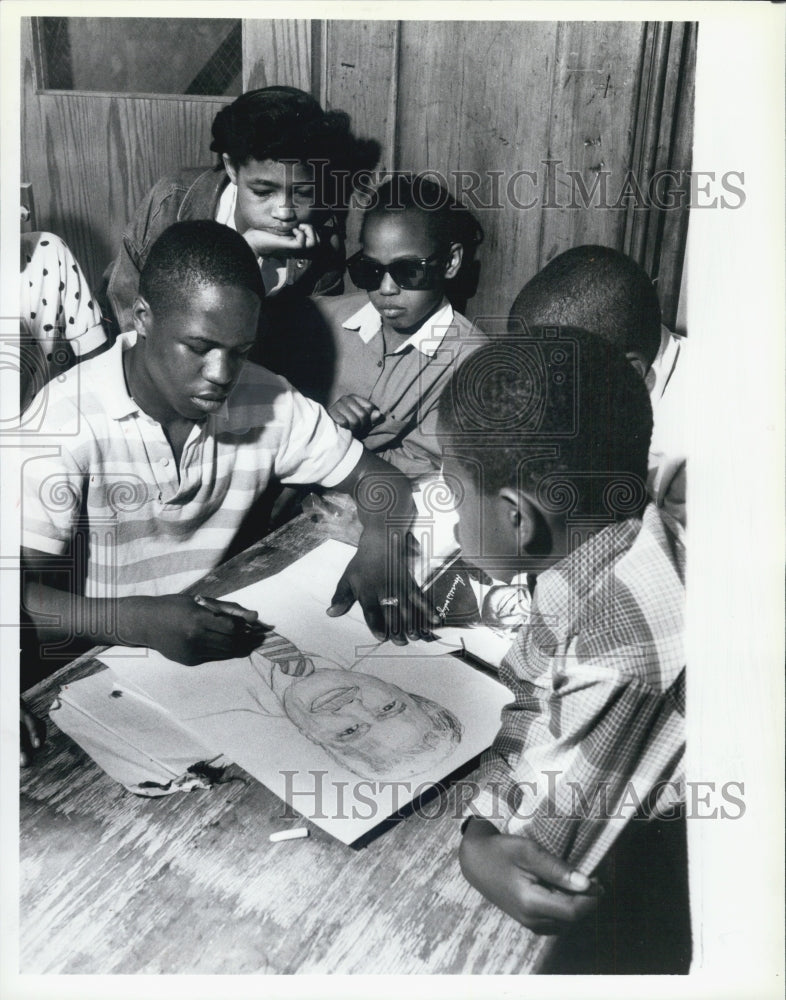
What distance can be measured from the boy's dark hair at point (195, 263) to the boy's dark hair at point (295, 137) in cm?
12

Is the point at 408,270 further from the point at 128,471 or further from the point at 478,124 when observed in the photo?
the point at 128,471

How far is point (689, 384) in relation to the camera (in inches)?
50.4

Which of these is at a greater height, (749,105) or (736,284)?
(749,105)

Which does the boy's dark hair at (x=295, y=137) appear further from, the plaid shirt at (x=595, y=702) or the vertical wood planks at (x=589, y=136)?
the plaid shirt at (x=595, y=702)

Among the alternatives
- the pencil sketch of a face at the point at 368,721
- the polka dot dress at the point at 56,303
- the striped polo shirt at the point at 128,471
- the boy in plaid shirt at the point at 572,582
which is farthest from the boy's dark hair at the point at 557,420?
the polka dot dress at the point at 56,303

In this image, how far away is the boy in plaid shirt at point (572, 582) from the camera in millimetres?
1223

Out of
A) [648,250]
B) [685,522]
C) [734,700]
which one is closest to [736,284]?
[648,250]

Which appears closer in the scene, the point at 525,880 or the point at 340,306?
the point at 525,880

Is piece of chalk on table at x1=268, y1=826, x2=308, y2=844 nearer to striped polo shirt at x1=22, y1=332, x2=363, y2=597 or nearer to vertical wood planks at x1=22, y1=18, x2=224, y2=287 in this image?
striped polo shirt at x1=22, y1=332, x2=363, y2=597

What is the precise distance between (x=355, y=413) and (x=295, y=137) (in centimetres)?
42

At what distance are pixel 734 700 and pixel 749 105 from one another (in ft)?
2.95

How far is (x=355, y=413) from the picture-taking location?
1.29m

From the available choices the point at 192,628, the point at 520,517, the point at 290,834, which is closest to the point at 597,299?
the point at 520,517

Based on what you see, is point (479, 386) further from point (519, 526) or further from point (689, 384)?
point (689, 384)
